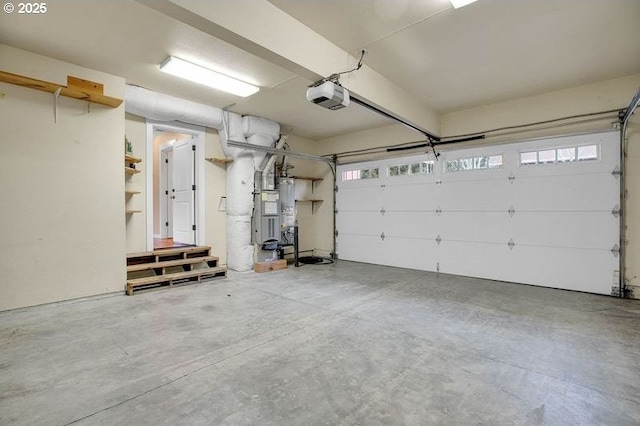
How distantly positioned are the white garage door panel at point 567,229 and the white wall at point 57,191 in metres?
6.04

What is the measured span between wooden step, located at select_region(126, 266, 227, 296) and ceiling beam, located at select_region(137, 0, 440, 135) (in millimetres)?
3409

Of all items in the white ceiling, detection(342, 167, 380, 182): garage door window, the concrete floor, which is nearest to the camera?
the concrete floor

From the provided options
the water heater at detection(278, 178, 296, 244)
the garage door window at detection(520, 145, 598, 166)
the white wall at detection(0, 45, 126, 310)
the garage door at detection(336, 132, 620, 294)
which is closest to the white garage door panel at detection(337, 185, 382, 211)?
the garage door at detection(336, 132, 620, 294)

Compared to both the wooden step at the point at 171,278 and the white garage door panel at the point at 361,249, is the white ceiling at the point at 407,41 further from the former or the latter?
the white garage door panel at the point at 361,249

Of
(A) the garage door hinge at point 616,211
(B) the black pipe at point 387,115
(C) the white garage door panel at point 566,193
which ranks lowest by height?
(A) the garage door hinge at point 616,211

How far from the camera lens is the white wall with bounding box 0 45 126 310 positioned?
327 cm

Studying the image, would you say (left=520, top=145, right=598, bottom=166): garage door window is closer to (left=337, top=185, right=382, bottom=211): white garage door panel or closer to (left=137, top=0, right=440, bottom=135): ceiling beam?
(left=137, top=0, right=440, bottom=135): ceiling beam

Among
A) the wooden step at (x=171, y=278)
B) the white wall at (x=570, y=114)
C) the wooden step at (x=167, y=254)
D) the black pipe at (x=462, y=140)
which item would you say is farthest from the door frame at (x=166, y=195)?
the black pipe at (x=462, y=140)

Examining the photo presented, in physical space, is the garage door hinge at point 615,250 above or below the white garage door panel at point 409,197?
below

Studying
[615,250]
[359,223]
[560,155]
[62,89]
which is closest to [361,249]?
[359,223]

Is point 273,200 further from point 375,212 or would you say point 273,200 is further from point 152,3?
point 152,3

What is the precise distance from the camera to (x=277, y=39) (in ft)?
8.27

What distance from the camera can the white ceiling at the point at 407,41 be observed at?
2.59m

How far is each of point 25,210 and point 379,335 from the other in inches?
163
